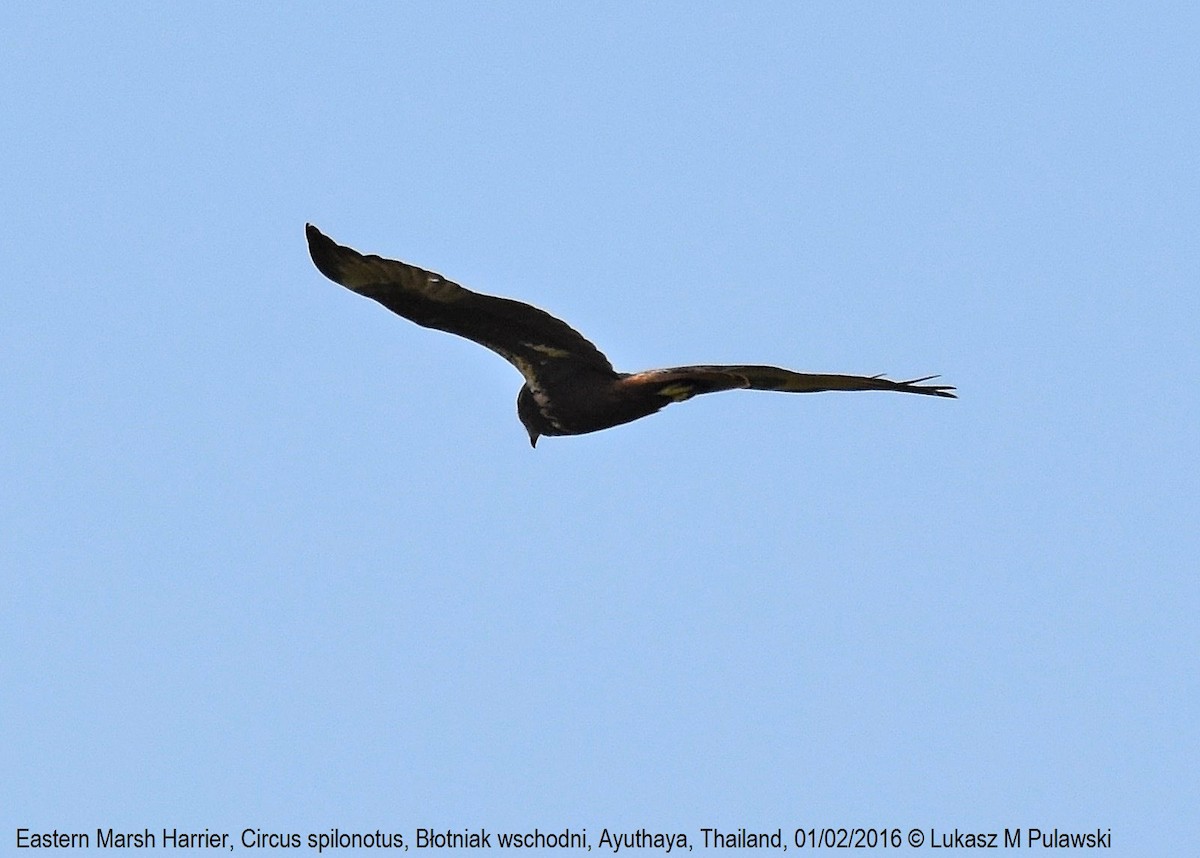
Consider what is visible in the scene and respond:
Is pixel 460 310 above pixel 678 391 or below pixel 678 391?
above

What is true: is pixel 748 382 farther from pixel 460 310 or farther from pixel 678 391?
pixel 460 310

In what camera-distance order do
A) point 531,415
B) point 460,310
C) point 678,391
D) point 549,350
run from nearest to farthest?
point 460,310 → point 678,391 → point 549,350 → point 531,415

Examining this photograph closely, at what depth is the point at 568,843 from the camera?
52.3 ft

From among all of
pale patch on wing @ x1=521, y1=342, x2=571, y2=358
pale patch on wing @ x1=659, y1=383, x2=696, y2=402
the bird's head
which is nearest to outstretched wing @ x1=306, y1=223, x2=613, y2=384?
pale patch on wing @ x1=521, y1=342, x2=571, y2=358

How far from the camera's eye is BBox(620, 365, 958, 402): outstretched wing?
47.9 ft

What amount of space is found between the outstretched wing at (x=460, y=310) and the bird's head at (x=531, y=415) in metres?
0.19

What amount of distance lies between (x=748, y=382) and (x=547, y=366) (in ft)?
5.28

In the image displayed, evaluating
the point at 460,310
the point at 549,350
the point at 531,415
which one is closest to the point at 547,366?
the point at 549,350

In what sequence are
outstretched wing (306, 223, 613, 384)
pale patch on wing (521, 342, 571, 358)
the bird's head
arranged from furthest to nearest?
the bird's head
pale patch on wing (521, 342, 571, 358)
outstretched wing (306, 223, 613, 384)

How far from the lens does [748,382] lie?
1477 centimetres

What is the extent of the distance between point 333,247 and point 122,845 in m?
5.89

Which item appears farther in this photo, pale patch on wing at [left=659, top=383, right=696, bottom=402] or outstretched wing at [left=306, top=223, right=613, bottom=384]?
pale patch on wing at [left=659, top=383, right=696, bottom=402]

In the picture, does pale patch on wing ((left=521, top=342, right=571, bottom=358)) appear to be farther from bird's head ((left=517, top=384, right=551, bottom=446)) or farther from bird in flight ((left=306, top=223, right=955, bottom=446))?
bird's head ((left=517, top=384, right=551, bottom=446))

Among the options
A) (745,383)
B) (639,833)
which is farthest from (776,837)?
(745,383)
